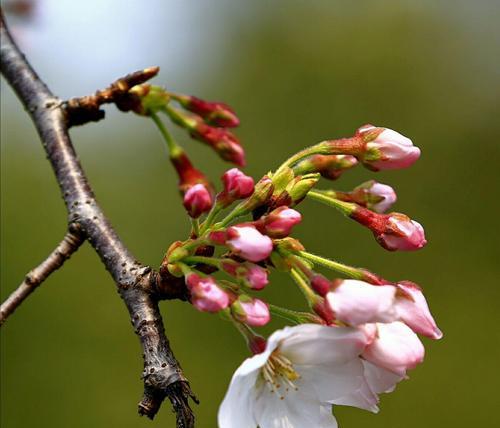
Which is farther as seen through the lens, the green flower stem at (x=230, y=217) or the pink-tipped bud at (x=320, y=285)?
the green flower stem at (x=230, y=217)

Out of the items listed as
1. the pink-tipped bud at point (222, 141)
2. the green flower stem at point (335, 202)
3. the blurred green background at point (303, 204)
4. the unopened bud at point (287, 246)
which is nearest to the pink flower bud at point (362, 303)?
the unopened bud at point (287, 246)

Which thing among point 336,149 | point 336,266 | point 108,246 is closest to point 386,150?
point 336,149

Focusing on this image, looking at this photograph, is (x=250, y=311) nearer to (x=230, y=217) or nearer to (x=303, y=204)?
(x=230, y=217)

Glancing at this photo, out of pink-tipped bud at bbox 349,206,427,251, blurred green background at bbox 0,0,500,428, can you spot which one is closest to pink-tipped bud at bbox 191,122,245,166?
pink-tipped bud at bbox 349,206,427,251

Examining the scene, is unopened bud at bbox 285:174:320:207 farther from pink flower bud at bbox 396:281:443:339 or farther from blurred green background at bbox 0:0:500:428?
blurred green background at bbox 0:0:500:428

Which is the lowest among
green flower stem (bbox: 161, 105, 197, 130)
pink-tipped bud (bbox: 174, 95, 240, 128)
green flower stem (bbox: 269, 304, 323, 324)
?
green flower stem (bbox: 269, 304, 323, 324)

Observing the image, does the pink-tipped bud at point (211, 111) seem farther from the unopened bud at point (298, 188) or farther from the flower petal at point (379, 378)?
the flower petal at point (379, 378)

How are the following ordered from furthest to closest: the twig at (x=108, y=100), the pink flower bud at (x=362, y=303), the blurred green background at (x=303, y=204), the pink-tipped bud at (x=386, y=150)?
1. the blurred green background at (x=303, y=204)
2. the twig at (x=108, y=100)
3. the pink-tipped bud at (x=386, y=150)
4. the pink flower bud at (x=362, y=303)
